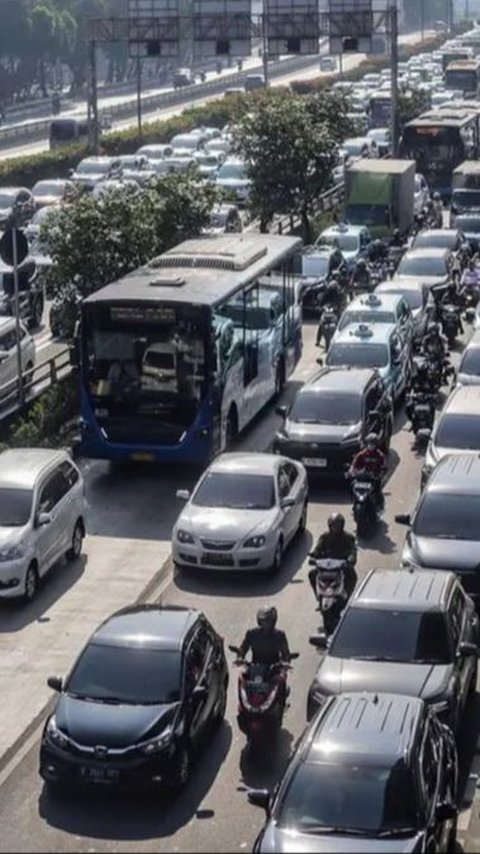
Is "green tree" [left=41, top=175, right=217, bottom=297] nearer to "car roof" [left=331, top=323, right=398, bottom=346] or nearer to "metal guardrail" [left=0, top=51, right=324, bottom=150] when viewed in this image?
"car roof" [left=331, top=323, right=398, bottom=346]

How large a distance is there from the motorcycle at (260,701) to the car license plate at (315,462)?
10.1 m

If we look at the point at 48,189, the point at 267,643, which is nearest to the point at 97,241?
the point at 267,643

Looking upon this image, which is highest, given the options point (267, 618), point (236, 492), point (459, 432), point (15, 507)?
point (267, 618)

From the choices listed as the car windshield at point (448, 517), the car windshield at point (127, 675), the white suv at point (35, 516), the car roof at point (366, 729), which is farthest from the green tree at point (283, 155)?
the car roof at point (366, 729)

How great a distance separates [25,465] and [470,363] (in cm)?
1046

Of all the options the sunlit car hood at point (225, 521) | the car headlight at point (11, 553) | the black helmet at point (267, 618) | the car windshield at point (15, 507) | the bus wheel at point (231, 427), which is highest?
the black helmet at point (267, 618)

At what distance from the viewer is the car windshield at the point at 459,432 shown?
1096 inches

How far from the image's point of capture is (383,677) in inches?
723

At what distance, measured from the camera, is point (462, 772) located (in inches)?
720

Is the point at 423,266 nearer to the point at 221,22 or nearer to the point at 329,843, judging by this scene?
the point at 221,22

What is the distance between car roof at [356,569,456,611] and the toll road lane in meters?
1.23

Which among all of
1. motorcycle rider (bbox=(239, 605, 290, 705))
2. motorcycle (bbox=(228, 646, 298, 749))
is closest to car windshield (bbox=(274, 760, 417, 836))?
motorcycle (bbox=(228, 646, 298, 749))

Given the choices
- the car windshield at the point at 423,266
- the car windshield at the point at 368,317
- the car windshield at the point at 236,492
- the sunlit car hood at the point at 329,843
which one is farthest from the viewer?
the car windshield at the point at 423,266

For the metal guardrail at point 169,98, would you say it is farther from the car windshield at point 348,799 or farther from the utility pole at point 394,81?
the car windshield at point 348,799
